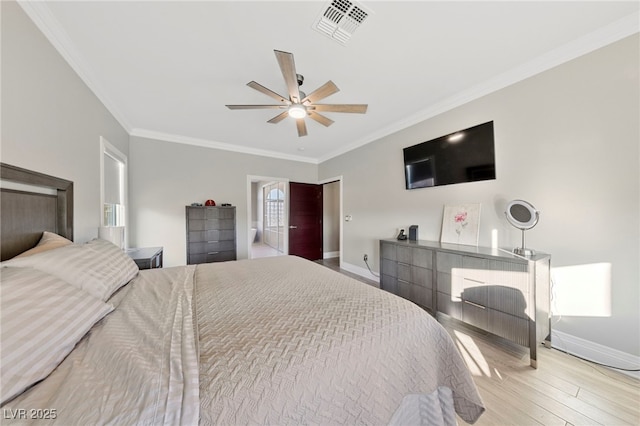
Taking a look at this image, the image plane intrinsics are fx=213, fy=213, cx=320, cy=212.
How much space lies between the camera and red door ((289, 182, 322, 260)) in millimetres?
4891

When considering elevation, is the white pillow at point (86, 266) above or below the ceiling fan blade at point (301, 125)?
below

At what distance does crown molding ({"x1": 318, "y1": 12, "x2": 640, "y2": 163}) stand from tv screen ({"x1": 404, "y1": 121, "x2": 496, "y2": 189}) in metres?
0.35

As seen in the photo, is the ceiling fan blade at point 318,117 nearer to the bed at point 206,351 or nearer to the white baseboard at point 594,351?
the bed at point 206,351

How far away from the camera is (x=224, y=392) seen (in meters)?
0.62

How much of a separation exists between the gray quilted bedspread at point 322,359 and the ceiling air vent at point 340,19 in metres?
1.88

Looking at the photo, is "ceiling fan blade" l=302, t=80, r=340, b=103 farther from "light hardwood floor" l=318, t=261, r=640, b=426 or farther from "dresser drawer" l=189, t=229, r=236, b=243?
"dresser drawer" l=189, t=229, r=236, b=243

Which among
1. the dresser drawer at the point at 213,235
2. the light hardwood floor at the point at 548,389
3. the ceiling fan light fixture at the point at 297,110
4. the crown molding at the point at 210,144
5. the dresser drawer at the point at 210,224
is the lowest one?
the light hardwood floor at the point at 548,389

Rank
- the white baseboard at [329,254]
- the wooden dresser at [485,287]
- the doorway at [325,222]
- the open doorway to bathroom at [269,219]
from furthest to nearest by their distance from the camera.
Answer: the open doorway to bathroom at [269,219]
the white baseboard at [329,254]
the doorway at [325,222]
the wooden dresser at [485,287]

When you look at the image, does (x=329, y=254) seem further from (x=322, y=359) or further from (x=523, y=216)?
(x=322, y=359)

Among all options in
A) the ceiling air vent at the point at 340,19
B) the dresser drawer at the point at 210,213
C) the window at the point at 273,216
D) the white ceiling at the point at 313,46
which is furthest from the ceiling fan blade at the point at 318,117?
the window at the point at 273,216

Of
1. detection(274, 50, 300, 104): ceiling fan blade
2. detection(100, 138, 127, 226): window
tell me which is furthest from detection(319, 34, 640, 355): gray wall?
detection(100, 138, 127, 226): window

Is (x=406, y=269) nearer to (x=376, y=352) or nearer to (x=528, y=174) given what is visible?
(x=528, y=174)

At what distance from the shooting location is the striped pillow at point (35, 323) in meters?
0.57

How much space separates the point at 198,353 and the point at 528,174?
9.43 feet
